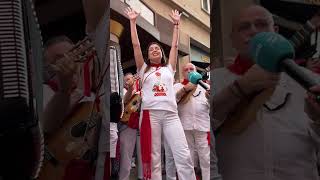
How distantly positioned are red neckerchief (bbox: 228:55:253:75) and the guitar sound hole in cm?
34

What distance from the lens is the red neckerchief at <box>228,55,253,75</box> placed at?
104 centimetres

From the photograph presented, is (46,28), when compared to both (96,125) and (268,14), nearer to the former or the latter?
(96,125)

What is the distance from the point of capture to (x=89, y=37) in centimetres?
110

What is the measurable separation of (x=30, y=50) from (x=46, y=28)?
72mm

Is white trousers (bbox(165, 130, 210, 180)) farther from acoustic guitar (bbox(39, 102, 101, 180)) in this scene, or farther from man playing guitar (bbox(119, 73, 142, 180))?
acoustic guitar (bbox(39, 102, 101, 180))

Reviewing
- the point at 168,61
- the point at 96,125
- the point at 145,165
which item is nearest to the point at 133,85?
the point at 168,61

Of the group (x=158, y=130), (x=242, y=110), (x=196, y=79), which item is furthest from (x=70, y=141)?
(x=196, y=79)

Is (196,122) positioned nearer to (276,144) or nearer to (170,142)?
(170,142)

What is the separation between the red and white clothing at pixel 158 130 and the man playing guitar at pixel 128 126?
40 cm

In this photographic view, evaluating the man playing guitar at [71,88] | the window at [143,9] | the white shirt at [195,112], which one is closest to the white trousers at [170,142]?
the window at [143,9]

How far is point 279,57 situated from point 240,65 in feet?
0.29

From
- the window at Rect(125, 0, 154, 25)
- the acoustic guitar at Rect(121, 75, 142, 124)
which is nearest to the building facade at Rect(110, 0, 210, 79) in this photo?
the window at Rect(125, 0, 154, 25)

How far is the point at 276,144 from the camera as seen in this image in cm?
103

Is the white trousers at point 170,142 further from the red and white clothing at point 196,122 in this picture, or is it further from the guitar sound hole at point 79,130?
the guitar sound hole at point 79,130
